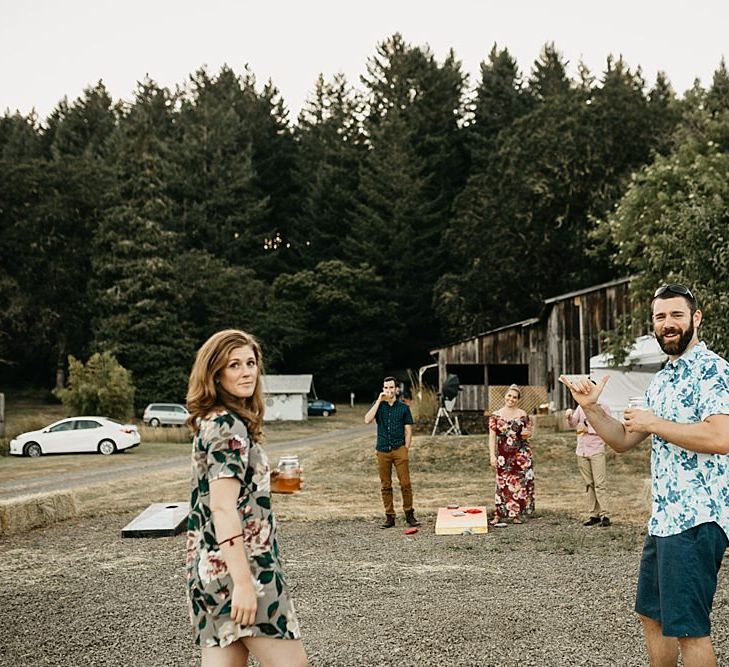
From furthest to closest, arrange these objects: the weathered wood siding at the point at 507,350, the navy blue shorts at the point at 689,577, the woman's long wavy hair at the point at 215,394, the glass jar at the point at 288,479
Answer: the weathered wood siding at the point at 507,350 < the glass jar at the point at 288,479 < the navy blue shorts at the point at 689,577 < the woman's long wavy hair at the point at 215,394

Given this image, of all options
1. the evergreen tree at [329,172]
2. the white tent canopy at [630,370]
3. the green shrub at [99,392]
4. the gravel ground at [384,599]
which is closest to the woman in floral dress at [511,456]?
the gravel ground at [384,599]

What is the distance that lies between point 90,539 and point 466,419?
26414 mm

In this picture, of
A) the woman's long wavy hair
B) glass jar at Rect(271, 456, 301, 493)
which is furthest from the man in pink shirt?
the woman's long wavy hair

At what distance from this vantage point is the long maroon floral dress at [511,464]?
41.4 feet

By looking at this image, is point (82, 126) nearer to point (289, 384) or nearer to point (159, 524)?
point (289, 384)

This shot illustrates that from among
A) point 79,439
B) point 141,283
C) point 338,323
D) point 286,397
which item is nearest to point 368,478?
point 79,439

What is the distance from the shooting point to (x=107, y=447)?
30.8 m

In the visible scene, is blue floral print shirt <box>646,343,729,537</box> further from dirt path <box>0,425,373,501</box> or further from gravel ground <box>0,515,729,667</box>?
dirt path <box>0,425,373,501</box>

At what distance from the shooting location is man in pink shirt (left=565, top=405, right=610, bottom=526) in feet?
40.8

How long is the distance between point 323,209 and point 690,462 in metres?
64.0

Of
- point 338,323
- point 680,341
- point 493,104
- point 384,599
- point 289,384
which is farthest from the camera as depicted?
point 493,104

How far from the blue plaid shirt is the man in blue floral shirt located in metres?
8.10

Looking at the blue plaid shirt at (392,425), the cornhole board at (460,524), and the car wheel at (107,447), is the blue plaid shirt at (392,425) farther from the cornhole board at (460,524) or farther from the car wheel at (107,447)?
the car wheel at (107,447)

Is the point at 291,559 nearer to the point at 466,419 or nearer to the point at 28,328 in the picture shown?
the point at 466,419
